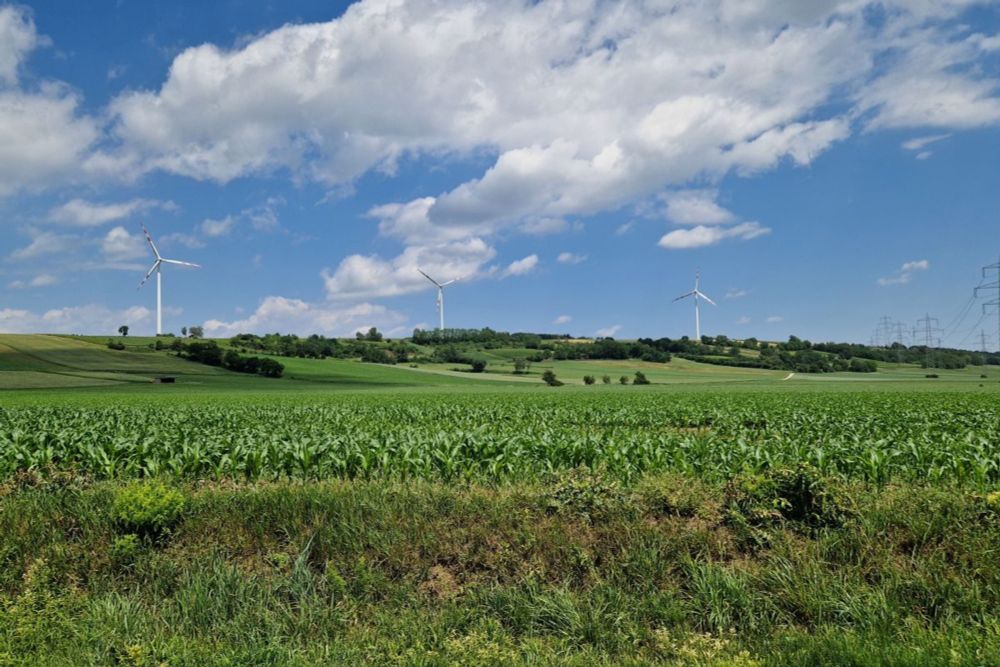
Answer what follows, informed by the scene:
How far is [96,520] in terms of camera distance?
903 centimetres

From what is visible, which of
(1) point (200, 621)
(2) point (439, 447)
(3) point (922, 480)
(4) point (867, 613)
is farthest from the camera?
(2) point (439, 447)

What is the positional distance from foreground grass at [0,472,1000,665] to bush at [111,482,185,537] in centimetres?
2

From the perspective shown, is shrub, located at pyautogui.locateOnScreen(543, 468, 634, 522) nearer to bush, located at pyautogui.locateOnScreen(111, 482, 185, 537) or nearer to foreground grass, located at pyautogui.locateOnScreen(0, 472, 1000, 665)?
foreground grass, located at pyautogui.locateOnScreen(0, 472, 1000, 665)

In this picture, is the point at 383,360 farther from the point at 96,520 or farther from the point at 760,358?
the point at 96,520

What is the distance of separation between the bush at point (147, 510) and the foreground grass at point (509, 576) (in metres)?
0.02

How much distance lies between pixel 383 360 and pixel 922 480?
139166 mm

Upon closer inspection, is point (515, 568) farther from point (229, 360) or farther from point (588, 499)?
point (229, 360)

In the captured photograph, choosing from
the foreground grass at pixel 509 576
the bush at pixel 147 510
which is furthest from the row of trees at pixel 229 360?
the bush at pixel 147 510

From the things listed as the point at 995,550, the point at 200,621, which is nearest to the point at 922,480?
the point at 995,550

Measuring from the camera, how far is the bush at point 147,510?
28.2ft

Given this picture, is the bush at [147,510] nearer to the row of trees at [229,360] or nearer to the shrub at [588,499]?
the shrub at [588,499]

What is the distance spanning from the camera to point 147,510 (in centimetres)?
859

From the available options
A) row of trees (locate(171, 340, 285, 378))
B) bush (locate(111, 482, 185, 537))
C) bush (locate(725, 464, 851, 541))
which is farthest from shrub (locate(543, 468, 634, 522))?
row of trees (locate(171, 340, 285, 378))

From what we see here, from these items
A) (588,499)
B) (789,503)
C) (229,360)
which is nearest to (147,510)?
(588,499)
